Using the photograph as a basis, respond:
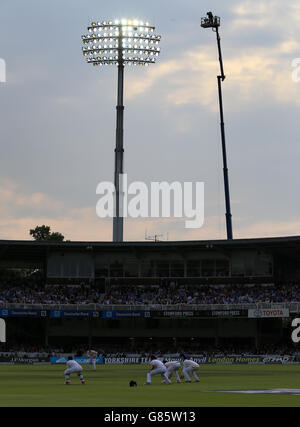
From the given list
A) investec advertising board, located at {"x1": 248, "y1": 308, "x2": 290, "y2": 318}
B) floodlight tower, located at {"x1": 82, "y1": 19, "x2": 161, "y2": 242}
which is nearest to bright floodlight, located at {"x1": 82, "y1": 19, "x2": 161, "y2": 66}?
floodlight tower, located at {"x1": 82, "y1": 19, "x2": 161, "y2": 242}

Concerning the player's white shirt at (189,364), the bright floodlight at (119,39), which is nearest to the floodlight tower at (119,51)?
the bright floodlight at (119,39)

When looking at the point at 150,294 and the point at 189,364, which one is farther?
the point at 150,294

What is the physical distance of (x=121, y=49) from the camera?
83500 millimetres

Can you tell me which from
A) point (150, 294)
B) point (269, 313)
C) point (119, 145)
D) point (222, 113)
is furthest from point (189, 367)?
point (222, 113)

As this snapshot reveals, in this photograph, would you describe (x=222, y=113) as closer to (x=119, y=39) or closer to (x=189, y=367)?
(x=119, y=39)

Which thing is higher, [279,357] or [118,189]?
[118,189]

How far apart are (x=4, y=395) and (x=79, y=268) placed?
62.9m

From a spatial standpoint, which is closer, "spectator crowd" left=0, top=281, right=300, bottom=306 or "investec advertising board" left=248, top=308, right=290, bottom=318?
"investec advertising board" left=248, top=308, right=290, bottom=318

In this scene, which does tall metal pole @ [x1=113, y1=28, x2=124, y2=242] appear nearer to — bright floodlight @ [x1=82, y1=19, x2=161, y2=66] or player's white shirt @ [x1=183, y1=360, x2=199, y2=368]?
bright floodlight @ [x1=82, y1=19, x2=161, y2=66]

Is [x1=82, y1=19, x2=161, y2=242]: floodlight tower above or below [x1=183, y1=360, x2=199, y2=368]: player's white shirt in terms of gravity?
above

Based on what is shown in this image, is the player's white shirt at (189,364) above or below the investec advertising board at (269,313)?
below

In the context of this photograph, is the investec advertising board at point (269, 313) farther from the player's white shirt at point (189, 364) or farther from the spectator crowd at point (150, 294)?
the player's white shirt at point (189, 364)
